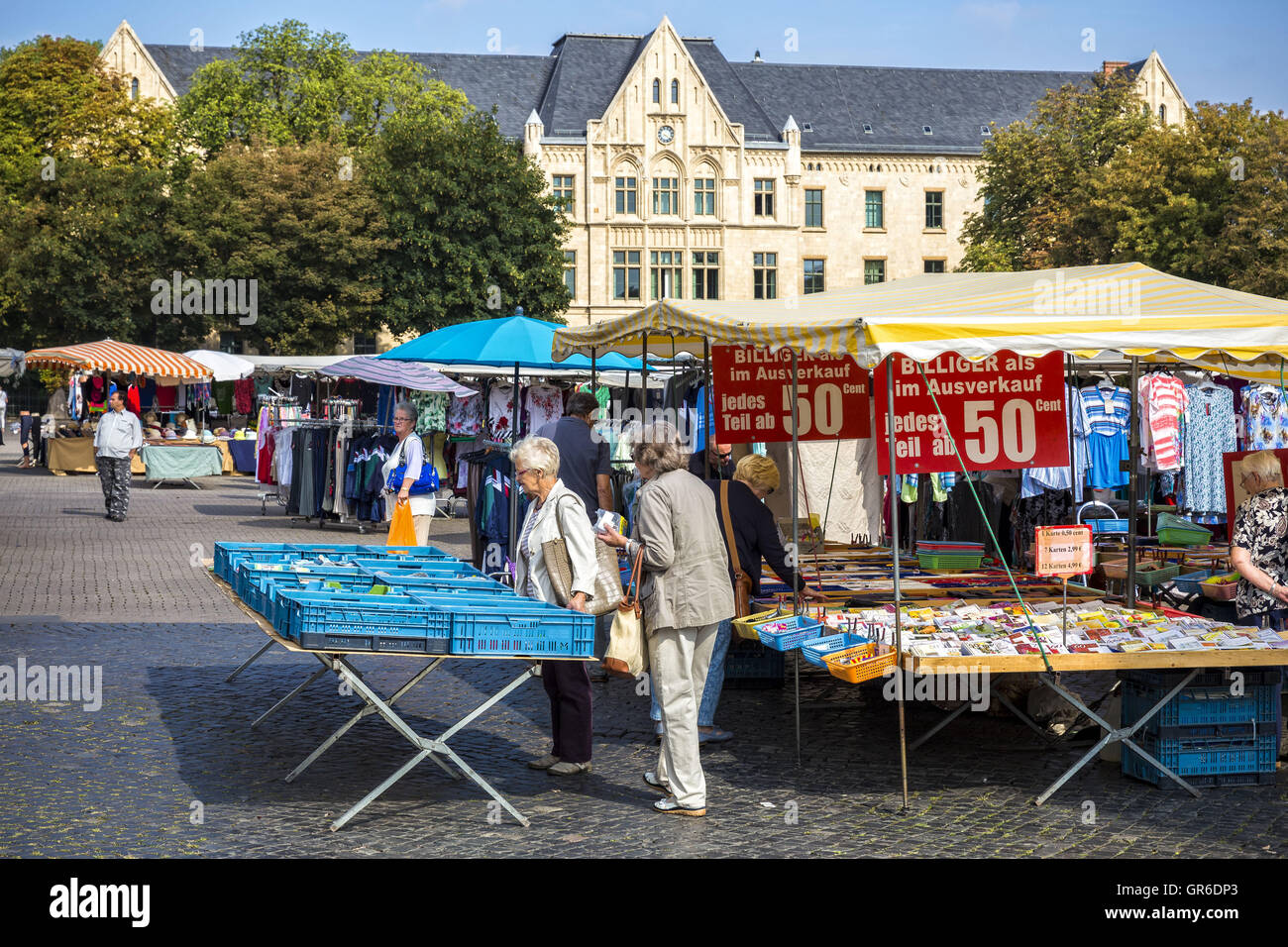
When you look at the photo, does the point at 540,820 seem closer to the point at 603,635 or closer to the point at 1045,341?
the point at 603,635

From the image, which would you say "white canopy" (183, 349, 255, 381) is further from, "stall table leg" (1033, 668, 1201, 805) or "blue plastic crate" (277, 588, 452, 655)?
"stall table leg" (1033, 668, 1201, 805)

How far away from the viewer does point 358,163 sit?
1957 inches

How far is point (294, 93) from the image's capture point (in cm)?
5569

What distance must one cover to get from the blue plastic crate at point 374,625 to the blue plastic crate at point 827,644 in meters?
1.91

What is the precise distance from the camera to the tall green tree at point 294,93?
5488cm

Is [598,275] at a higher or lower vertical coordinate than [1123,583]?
higher

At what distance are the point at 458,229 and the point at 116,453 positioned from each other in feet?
98.2

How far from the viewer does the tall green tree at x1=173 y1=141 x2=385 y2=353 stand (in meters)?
46.9

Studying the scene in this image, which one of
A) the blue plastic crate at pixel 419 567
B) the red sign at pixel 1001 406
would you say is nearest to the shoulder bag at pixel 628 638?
the blue plastic crate at pixel 419 567

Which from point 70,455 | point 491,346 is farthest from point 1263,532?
point 70,455

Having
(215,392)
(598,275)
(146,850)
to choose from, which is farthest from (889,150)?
(146,850)

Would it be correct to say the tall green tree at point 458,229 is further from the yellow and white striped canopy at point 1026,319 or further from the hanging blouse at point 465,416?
the yellow and white striped canopy at point 1026,319

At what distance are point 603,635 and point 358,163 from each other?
44.1 m

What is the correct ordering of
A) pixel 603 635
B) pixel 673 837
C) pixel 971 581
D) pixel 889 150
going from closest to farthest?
pixel 673 837 → pixel 603 635 → pixel 971 581 → pixel 889 150
